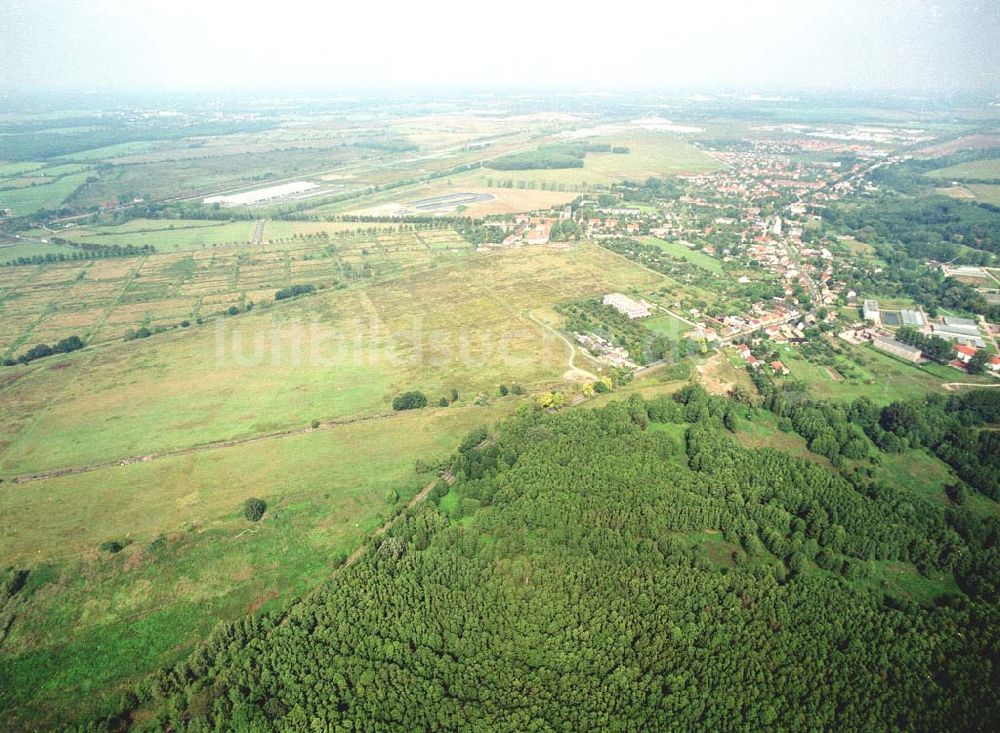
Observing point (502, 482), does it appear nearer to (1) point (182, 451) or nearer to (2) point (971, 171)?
(1) point (182, 451)

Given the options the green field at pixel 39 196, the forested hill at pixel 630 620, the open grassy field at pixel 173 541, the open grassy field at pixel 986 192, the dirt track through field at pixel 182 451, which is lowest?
the open grassy field at pixel 173 541

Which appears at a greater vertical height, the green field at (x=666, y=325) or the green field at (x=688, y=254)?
the green field at (x=688, y=254)

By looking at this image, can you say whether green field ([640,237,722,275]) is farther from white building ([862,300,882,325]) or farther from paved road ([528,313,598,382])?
paved road ([528,313,598,382])

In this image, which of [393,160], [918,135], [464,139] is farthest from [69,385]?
[918,135]

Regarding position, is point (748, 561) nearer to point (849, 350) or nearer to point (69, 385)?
point (849, 350)

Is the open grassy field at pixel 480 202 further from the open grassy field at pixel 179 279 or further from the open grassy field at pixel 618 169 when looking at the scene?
the open grassy field at pixel 179 279

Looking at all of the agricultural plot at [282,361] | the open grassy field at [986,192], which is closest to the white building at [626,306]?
the agricultural plot at [282,361]
